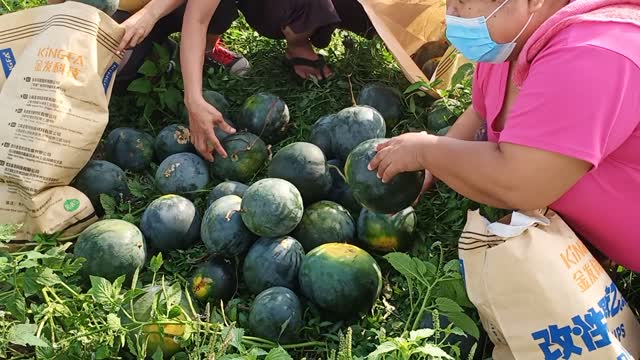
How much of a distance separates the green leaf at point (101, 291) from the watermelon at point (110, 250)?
312 mm

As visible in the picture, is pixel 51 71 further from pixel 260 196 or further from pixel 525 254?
pixel 525 254

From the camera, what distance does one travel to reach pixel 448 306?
71.4 inches

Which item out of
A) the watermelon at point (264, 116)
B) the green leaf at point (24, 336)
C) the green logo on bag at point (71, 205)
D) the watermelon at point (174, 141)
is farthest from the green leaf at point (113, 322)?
the watermelon at point (264, 116)

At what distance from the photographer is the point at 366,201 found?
208 cm

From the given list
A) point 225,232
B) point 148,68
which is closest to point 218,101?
point 148,68

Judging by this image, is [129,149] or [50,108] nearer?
[50,108]

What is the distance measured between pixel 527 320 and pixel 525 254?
172 mm

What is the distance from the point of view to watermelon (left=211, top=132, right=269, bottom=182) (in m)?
2.72

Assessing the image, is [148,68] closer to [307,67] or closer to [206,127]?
[206,127]

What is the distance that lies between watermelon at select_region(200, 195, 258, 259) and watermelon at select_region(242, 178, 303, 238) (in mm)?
58

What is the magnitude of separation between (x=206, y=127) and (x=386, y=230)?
860mm

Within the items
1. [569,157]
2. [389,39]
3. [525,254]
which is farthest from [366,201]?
[389,39]

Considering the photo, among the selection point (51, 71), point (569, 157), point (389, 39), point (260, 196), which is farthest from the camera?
point (389, 39)

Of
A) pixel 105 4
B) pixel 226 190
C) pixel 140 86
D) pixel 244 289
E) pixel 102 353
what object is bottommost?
pixel 244 289
